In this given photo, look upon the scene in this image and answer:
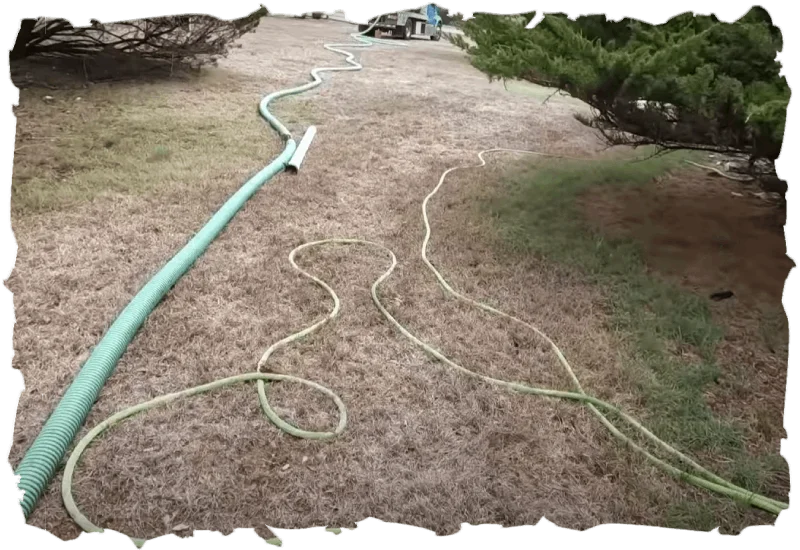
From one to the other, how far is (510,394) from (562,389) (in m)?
0.18

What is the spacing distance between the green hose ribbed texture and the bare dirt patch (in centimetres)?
184

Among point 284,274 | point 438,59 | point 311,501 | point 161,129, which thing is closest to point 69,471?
point 311,501

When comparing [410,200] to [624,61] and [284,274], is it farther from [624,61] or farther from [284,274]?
[624,61]

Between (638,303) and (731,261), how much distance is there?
2.12 feet

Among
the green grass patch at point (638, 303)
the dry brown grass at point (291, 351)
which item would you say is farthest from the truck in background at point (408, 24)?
the green grass patch at point (638, 303)

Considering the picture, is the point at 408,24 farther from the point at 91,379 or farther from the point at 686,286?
the point at 91,379

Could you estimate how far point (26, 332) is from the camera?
174 centimetres

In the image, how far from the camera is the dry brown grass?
1.31m

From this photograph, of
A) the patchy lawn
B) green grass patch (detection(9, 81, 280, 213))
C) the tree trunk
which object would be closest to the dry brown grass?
green grass patch (detection(9, 81, 280, 213))

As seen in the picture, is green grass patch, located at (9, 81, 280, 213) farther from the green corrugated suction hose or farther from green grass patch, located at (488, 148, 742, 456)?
green grass patch, located at (488, 148, 742, 456)

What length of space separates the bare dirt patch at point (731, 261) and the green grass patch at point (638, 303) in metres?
0.07

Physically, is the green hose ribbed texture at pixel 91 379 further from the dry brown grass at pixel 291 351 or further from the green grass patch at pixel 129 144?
the green grass patch at pixel 129 144

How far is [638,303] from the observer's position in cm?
215

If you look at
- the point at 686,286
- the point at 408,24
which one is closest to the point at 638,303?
the point at 686,286
